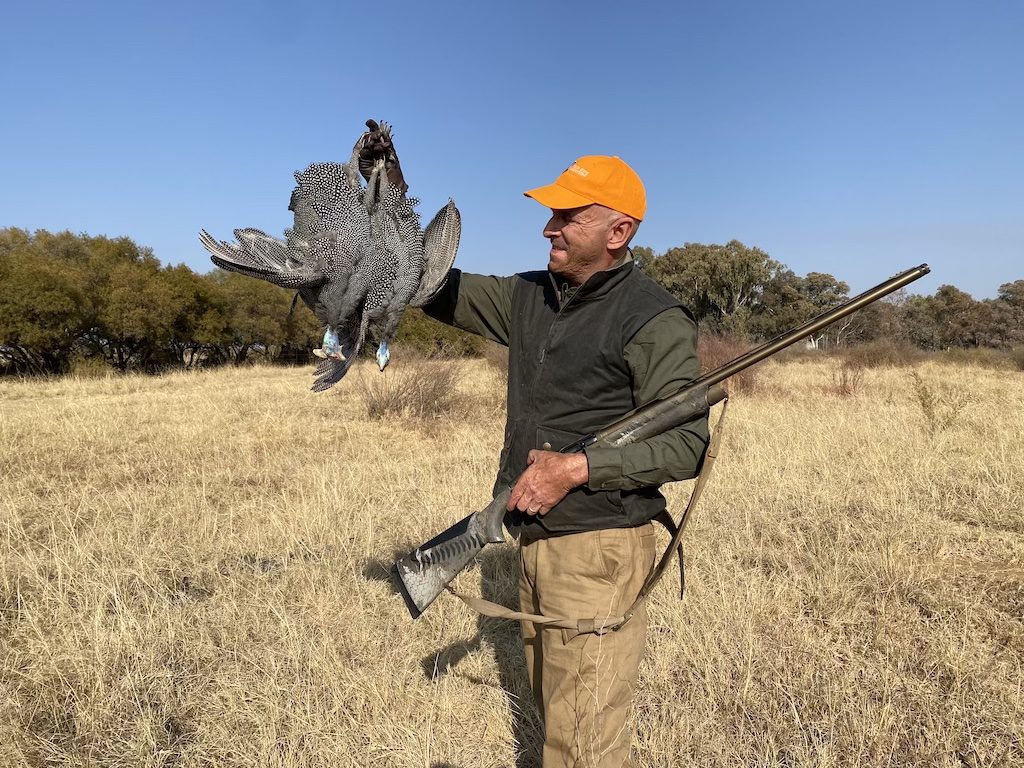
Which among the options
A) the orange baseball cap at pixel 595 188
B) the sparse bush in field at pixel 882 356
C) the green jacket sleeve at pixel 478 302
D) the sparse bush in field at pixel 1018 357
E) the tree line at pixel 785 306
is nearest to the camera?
the orange baseball cap at pixel 595 188

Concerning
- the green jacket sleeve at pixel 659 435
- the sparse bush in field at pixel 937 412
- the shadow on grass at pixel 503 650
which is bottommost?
the shadow on grass at pixel 503 650

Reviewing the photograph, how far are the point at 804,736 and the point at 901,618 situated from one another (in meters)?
1.35

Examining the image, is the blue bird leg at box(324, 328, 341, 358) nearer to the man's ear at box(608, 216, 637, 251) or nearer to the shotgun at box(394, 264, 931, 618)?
the shotgun at box(394, 264, 931, 618)

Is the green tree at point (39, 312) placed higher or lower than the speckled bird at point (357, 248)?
higher

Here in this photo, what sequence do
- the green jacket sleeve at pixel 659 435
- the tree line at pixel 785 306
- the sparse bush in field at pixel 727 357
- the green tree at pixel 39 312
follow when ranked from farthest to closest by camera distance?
the tree line at pixel 785 306
the green tree at pixel 39 312
the sparse bush in field at pixel 727 357
the green jacket sleeve at pixel 659 435

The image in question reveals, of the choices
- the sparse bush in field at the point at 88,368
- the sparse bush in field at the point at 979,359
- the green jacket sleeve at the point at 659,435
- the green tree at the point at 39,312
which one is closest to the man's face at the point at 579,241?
the green jacket sleeve at the point at 659,435

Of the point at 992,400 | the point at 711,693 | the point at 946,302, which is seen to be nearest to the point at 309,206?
the point at 711,693

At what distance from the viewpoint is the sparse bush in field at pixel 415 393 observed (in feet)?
33.8

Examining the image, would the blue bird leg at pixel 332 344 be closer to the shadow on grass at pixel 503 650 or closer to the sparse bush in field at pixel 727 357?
the shadow on grass at pixel 503 650

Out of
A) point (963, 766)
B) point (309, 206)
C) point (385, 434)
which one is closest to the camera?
point (309, 206)

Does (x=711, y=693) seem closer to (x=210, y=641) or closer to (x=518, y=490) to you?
(x=518, y=490)

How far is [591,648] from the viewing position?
2057mm

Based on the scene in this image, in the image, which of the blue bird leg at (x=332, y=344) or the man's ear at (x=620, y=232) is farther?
the blue bird leg at (x=332, y=344)

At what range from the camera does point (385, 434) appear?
915 centimetres
